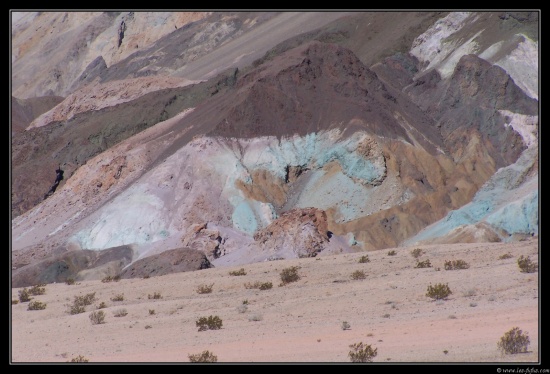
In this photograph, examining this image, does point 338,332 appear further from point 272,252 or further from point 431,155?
point 431,155

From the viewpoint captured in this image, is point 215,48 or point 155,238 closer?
point 155,238

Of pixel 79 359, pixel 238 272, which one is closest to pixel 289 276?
pixel 238 272

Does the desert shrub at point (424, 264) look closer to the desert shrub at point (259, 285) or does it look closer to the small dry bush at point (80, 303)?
the desert shrub at point (259, 285)

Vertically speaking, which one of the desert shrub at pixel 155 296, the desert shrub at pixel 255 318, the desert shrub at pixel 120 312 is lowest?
the desert shrub at pixel 255 318

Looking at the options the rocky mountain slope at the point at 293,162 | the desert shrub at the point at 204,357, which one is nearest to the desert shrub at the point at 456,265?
the desert shrub at the point at 204,357

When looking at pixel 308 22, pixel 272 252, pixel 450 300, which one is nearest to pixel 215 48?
pixel 308 22

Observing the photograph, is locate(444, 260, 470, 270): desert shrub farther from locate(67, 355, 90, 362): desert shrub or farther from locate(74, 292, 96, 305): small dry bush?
locate(67, 355, 90, 362): desert shrub
